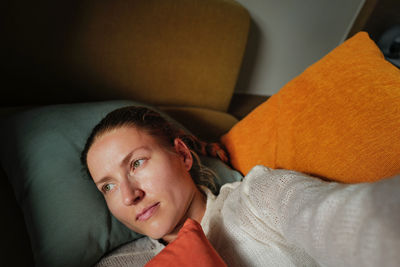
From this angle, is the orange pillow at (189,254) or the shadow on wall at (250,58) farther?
the shadow on wall at (250,58)

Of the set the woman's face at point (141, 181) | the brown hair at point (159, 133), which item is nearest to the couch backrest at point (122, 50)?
the brown hair at point (159, 133)

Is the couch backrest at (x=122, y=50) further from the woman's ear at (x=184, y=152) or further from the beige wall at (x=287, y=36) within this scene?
the woman's ear at (x=184, y=152)

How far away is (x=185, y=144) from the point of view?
78 cm

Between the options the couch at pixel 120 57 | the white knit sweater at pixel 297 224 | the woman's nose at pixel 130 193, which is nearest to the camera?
the white knit sweater at pixel 297 224

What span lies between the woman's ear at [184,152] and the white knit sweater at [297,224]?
0.40ft

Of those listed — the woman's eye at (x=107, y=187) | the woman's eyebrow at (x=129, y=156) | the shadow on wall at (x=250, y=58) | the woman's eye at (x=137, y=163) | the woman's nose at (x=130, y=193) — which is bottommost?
the woman's eye at (x=107, y=187)

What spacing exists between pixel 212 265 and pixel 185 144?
39cm

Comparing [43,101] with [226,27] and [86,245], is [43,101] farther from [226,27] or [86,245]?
[226,27]

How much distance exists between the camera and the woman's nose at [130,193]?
1.95ft

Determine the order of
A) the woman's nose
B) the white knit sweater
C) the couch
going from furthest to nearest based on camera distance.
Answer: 1. the couch
2. the woman's nose
3. the white knit sweater

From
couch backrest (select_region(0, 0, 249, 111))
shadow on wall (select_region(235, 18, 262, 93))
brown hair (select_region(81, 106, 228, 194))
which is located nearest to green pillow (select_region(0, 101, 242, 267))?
brown hair (select_region(81, 106, 228, 194))

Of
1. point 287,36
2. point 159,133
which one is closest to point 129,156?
point 159,133

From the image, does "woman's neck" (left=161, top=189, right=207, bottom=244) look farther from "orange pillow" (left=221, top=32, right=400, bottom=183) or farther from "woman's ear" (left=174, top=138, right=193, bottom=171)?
"orange pillow" (left=221, top=32, right=400, bottom=183)

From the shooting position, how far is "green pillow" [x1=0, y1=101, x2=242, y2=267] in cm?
63
